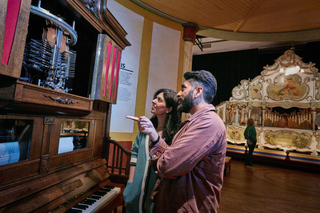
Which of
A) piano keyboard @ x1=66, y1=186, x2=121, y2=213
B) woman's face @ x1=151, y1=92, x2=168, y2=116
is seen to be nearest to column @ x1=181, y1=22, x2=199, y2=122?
woman's face @ x1=151, y1=92, x2=168, y2=116

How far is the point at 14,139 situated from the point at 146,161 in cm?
93

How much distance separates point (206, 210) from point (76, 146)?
4.49ft

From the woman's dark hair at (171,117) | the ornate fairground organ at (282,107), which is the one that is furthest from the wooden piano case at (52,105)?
the ornate fairground organ at (282,107)

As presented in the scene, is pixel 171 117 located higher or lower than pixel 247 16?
lower

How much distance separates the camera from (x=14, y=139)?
1.24 m

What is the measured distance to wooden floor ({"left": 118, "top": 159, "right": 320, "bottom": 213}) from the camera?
10.7 ft

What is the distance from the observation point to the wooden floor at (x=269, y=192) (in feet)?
10.7

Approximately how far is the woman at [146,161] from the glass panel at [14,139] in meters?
0.79

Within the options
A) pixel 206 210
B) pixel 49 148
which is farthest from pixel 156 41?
pixel 206 210

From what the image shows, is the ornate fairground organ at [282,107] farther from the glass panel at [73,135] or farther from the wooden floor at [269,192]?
the glass panel at [73,135]

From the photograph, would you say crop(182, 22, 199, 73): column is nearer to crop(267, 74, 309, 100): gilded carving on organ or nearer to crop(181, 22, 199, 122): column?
crop(181, 22, 199, 122): column

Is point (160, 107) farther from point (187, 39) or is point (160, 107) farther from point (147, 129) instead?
point (187, 39)

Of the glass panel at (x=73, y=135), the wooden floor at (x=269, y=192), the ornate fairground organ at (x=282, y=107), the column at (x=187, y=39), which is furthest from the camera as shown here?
the ornate fairground organ at (x=282, y=107)

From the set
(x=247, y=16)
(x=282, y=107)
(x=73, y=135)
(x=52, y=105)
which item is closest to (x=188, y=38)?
(x=247, y=16)
